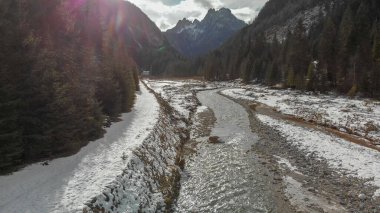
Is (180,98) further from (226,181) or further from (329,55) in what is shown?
(226,181)

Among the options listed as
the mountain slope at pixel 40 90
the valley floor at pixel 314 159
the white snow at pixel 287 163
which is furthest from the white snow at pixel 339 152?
the mountain slope at pixel 40 90

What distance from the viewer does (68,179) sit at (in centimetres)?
1570

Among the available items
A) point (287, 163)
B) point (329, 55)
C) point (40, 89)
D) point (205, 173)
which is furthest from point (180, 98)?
point (40, 89)

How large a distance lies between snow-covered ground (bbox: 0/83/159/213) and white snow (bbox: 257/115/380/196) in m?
14.6

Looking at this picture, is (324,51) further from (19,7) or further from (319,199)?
(19,7)

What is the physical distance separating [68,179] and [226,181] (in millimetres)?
9827

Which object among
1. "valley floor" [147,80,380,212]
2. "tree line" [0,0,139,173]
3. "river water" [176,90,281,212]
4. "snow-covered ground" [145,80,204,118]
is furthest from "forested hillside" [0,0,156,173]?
"snow-covered ground" [145,80,204,118]

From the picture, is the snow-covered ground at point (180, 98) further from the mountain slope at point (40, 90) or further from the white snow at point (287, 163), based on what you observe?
the mountain slope at point (40, 90)

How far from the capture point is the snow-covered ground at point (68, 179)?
12.9m

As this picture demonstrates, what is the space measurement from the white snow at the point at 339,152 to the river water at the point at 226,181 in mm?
4614

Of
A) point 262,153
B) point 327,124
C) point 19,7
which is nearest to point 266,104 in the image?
point 327,124

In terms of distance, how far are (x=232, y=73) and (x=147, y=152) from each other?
14232 cm

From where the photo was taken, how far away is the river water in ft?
56.6

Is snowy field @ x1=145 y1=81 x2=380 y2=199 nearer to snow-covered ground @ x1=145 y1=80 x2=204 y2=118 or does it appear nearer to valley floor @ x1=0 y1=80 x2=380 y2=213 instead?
valley floor @ x1=0 y1=80 x2=380 y2=213
